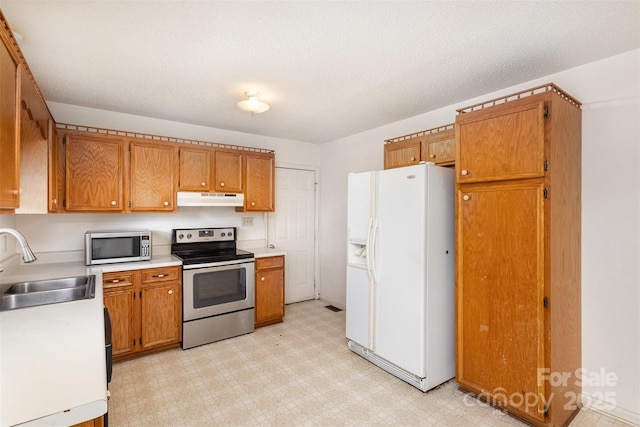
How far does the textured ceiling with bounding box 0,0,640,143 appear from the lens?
5.41 feet

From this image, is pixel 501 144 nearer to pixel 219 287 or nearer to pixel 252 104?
pixel 252 104

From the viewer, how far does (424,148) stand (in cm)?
296

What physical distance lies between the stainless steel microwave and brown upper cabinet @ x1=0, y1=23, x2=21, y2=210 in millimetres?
1726

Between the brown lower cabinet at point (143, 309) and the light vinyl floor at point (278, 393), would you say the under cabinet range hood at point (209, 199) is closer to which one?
the brown lower cabinet at point (143, 309)

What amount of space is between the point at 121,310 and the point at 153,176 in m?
1.35

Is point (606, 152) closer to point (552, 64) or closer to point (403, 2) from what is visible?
point (552, 64)

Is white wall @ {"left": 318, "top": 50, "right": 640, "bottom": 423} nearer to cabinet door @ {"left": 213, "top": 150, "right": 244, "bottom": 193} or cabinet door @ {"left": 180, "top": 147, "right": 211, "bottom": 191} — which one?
cabinet door @ {"left": 213, "top": 150, "right": 244, "bottom": 193}

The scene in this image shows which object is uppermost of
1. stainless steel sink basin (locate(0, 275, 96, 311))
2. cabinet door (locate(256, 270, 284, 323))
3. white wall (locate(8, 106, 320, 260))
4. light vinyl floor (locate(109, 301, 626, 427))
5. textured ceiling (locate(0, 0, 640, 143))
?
textured ceiling (locate(0, 0, 640, 143))

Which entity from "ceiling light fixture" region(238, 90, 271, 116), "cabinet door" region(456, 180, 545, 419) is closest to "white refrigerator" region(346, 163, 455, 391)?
"cabinet door" region(456, 180, 545, 419)

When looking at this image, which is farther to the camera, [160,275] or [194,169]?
[194,169]

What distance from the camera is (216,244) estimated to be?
12.5ft

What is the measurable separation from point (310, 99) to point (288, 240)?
90.9 inches

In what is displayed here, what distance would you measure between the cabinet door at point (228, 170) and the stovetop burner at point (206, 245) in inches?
21.2

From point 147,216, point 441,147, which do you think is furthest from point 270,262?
point 441,147
